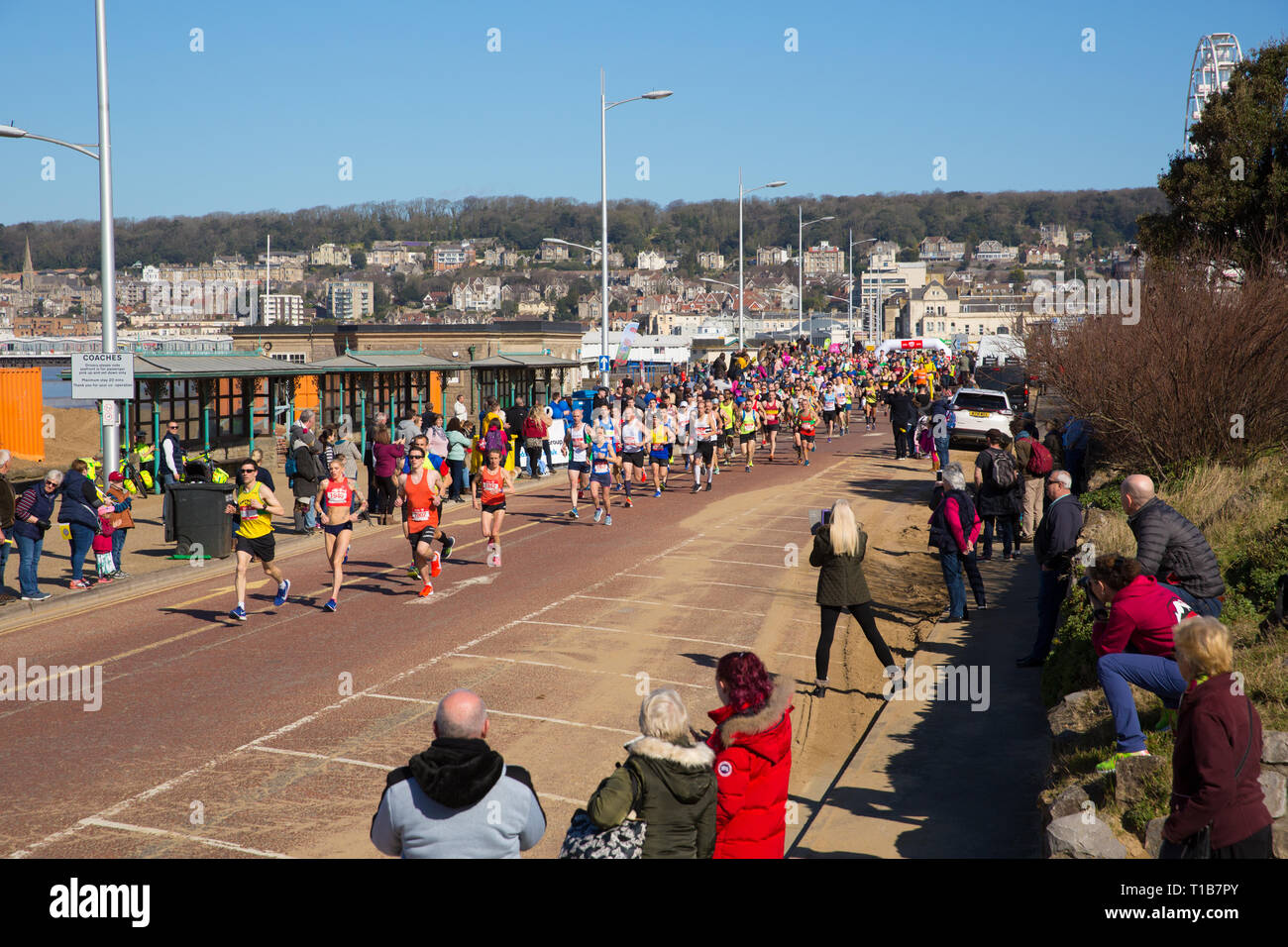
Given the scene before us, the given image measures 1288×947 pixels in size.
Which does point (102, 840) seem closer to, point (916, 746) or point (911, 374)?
point (916, 746)

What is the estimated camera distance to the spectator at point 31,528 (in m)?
12.8

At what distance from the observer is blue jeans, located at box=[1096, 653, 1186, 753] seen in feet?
21.4

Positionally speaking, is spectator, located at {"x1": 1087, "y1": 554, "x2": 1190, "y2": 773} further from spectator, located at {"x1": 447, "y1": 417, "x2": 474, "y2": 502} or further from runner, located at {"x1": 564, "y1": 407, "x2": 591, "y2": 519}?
spectator, located at {"x1": 447, "y1": 417, "x2": 474, "y2": 502}

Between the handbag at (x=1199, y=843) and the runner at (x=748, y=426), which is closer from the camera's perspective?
the handbag at (x=1199, y=843)

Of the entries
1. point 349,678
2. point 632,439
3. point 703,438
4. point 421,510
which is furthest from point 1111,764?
point 703,438

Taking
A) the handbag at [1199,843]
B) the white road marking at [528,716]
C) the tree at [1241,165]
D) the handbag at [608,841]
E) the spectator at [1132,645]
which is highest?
the tree at [1241,165]

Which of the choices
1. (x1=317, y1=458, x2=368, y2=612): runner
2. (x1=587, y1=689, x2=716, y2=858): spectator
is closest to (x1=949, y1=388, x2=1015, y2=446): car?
(x1=317, y1=458, x2=368, y2=612): runner

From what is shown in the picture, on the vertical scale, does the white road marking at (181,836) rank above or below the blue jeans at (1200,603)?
below

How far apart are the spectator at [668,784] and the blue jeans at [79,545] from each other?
36.0 ft

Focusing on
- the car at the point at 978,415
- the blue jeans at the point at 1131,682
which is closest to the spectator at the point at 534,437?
the car at the point at 978,415

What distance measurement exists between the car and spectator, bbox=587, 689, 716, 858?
27.3 meters

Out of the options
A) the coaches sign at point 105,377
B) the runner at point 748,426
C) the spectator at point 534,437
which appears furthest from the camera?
the runner at point 748,426

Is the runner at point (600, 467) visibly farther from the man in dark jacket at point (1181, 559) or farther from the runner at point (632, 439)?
the man in dark jacket at point (1181, 559)
